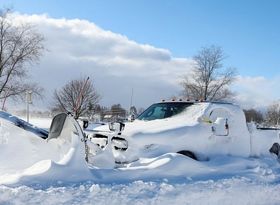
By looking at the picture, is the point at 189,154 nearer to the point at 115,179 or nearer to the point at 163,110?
the point at 163,110

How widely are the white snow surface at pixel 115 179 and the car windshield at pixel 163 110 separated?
1617mm

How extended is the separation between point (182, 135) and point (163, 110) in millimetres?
1585

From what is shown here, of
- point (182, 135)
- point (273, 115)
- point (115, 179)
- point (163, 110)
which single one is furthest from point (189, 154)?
point (273, 115)

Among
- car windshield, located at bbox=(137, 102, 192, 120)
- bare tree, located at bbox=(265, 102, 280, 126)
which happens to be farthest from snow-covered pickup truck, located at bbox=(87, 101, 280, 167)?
bare tree, located at bbox=(265, 102, 280, 126)

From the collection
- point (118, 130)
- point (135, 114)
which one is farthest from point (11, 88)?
point (118, 130)

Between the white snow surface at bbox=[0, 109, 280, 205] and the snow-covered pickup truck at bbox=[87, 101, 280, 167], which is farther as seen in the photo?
the snow-covered pickup truck at bbox=[87, 101, 280, 167]

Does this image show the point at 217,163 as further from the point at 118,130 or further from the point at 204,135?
the point at 118,130

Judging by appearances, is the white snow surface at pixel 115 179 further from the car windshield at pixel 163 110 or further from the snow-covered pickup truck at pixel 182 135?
the car windshield at pixel 163 110

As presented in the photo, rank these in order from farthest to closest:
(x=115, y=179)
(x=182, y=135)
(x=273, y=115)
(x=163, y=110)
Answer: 1. (x=273, y=115)
2. (x=163, y=110)
3. (x=182, y=135)
4. (x=115, y=179)

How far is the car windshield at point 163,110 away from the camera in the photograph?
968cm

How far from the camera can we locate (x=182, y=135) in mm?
8430

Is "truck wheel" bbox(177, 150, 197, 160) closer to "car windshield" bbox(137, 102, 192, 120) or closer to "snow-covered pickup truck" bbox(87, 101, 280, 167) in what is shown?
"snow-covered pickup truck" bbox(87, 101, 280, 167)

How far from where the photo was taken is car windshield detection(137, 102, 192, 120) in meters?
9.68

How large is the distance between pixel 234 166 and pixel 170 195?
104 inches
